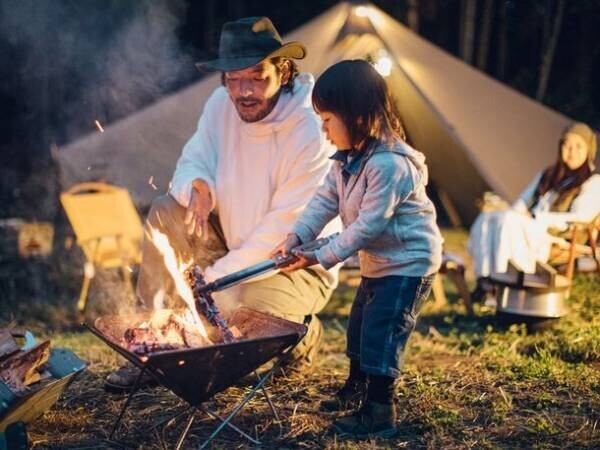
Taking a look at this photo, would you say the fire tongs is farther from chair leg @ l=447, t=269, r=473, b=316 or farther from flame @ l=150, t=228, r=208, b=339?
chair leg @ l=447, t=269, r=473, b=316

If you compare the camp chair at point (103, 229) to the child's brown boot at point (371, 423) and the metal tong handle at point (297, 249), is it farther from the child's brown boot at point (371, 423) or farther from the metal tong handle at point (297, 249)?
the child's brown boot at point (371, 423)

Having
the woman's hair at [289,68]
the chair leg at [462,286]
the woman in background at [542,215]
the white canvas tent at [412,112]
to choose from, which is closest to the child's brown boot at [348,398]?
the woman's hair at [289,68]

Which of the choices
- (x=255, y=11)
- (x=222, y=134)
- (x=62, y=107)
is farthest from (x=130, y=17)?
(x=222, y=134)

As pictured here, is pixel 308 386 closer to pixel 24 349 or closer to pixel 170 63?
pixel 24 349

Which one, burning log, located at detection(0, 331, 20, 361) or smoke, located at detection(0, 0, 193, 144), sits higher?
smoke, located at detection(0, 0, 193, 144)

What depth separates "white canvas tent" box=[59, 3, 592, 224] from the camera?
21.7 ft

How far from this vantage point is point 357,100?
9.64 ft

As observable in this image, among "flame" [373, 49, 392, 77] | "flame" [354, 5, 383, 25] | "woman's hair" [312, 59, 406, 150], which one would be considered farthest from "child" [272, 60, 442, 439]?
"flame" [354, 5, 383, 25]

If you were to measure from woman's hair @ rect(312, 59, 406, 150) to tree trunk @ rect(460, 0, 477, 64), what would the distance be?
7.65 meters

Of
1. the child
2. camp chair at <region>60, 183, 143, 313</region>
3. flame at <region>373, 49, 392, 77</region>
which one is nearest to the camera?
Answer: the child

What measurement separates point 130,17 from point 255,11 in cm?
334

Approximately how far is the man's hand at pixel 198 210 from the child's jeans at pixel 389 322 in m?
0.96

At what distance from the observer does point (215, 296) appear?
12.0 ft

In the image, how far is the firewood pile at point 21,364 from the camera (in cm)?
278
